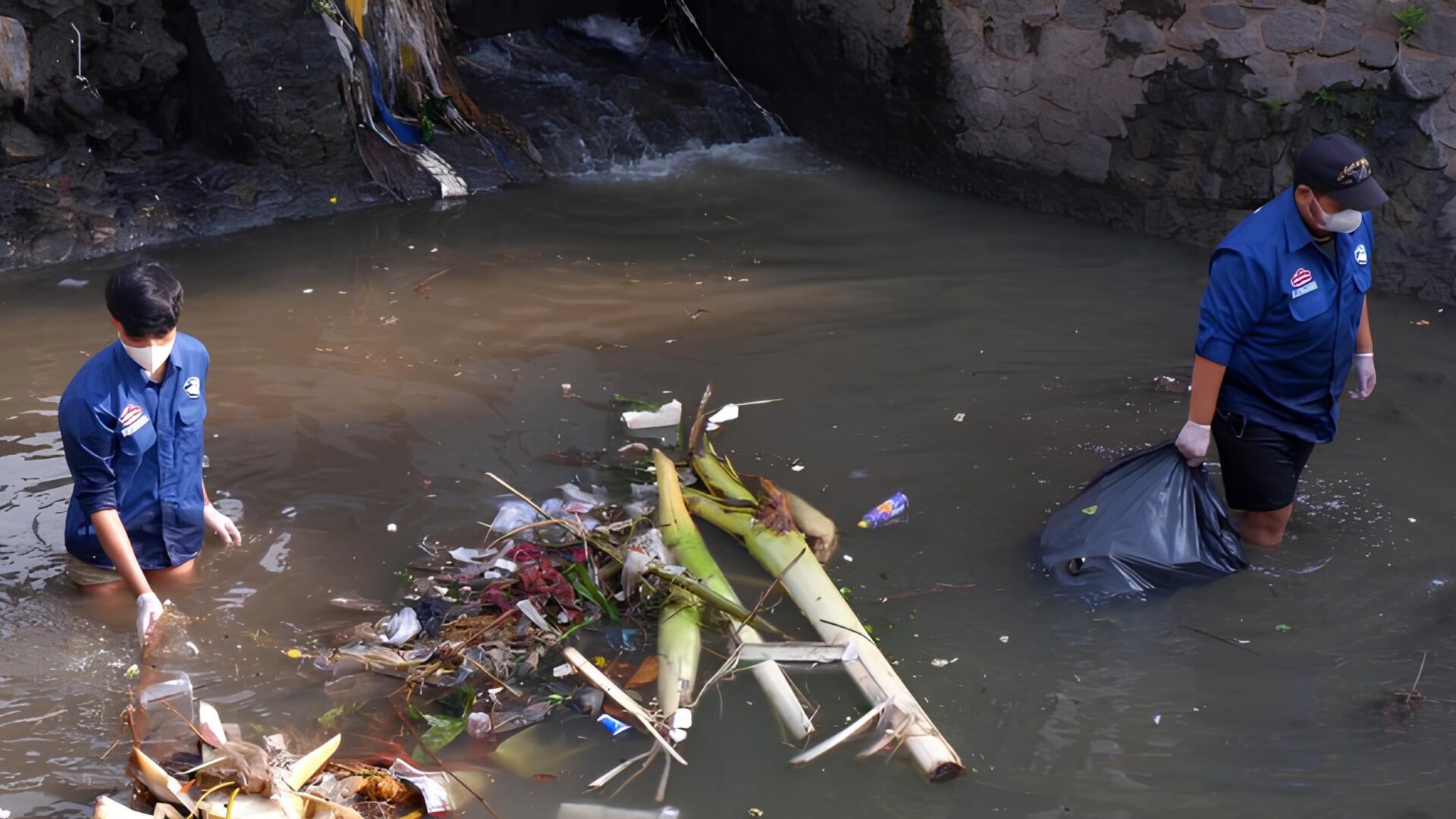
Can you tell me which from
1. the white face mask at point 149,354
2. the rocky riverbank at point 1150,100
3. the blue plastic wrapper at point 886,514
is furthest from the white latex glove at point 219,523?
the rocky riverbank at point 1150,100

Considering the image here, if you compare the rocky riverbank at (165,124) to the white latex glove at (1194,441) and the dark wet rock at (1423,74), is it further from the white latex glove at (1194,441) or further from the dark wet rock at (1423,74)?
the dark wet rock at (1423,74)

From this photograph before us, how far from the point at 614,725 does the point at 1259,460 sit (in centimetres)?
253

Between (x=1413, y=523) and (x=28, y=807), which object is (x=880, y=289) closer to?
(x=1413, y=523)

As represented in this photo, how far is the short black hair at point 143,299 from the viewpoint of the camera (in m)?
3.69

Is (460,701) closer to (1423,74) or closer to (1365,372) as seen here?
(1365,372)

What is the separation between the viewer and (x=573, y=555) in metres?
4.61

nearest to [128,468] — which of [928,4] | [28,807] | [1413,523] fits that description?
[28,807]

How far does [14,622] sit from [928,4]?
744 centimetres

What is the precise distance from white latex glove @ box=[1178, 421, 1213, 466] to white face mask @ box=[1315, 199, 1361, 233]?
79cm

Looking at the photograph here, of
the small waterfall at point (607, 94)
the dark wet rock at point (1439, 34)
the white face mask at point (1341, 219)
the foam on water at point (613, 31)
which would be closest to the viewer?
the white face mask at point (1341, 219)

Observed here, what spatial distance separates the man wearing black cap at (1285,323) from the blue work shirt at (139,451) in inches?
137

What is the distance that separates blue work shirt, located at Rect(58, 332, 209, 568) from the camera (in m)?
3.81

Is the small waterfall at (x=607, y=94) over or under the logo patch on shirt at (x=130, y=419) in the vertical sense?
over

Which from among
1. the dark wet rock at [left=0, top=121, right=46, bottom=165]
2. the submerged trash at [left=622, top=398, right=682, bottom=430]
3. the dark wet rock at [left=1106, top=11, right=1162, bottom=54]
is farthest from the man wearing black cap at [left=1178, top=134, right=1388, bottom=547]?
the dark wet rock at [left=0, top=121, right=46, bottom=165]
